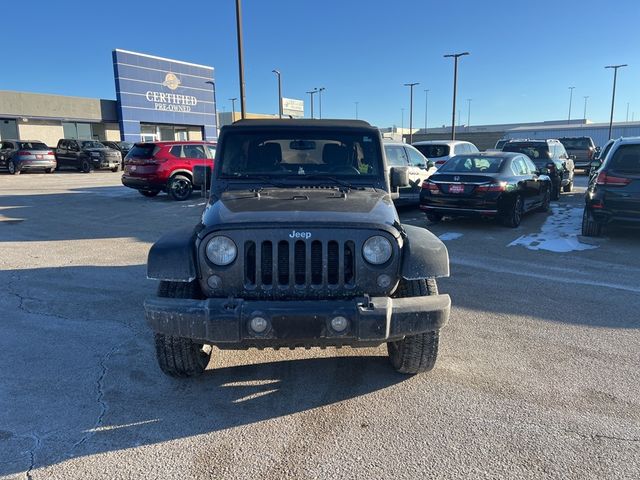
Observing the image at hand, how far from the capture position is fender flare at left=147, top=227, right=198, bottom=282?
302 cm

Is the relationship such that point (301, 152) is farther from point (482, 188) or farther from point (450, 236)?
point (482, 188)

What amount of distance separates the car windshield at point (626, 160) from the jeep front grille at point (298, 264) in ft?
22.3

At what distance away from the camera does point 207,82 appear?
41.9 metres

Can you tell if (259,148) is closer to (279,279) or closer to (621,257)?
(279,279)

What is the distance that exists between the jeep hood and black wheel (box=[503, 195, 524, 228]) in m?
6.21

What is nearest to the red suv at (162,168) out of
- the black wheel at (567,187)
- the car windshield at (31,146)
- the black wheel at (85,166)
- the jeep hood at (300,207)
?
the jeep hood at (300,207)

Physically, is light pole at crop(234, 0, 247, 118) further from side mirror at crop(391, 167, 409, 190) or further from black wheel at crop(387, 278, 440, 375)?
black wheel at crop(387, 278, 440, 375)

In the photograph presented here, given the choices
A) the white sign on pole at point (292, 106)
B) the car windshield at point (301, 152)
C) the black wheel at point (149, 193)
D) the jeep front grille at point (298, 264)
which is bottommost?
the black wheel at point (149, 193)

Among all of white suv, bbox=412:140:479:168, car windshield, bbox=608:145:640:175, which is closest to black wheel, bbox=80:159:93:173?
white suv, bbox=412:140:479:168

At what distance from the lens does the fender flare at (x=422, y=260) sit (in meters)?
3.06

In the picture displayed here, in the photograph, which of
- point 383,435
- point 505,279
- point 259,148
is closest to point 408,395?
point 383,435

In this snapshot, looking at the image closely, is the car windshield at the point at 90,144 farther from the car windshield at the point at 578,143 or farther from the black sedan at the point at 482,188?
the car windshield at the point at 578,143

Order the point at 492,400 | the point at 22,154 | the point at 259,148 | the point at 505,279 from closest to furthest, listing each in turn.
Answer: the point at 492,400 < the point at 259,148 < the point at 505,279 < the point at 22,154

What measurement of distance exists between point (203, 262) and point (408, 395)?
1.68 meters
